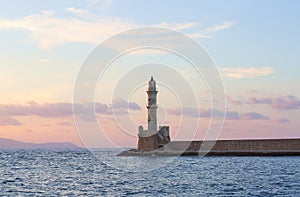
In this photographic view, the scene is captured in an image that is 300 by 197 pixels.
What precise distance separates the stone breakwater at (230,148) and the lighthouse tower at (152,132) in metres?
1.16

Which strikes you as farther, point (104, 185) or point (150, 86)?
point (150, 86)

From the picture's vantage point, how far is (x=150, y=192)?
140ft

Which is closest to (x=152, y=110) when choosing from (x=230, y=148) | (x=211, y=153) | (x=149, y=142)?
(x=149, y=142)

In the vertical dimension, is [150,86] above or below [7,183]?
above

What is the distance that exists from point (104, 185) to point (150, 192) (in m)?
7.65

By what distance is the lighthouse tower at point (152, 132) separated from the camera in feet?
349

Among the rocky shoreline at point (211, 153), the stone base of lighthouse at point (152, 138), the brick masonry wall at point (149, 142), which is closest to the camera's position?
the rocky shoreline at point (211, 153)

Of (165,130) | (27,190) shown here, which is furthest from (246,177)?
(165,130)

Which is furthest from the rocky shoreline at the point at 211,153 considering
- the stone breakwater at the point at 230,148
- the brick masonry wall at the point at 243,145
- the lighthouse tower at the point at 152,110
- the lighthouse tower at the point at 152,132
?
the lighthouse tower at the point at 152,110

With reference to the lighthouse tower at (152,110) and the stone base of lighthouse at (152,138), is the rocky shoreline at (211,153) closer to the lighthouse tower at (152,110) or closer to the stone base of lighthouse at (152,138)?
the stone base of lighthouse at (152,138)

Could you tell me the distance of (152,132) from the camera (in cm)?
10675

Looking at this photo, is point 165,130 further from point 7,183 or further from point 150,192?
point 150,192

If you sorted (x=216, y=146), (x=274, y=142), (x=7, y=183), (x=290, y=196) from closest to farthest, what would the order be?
Answer: (x=290, y=196), (x=7, y=183), (x=274, y=142), (x=216, y=146)

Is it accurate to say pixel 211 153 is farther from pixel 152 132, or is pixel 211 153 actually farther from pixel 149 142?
pixel 152 132
